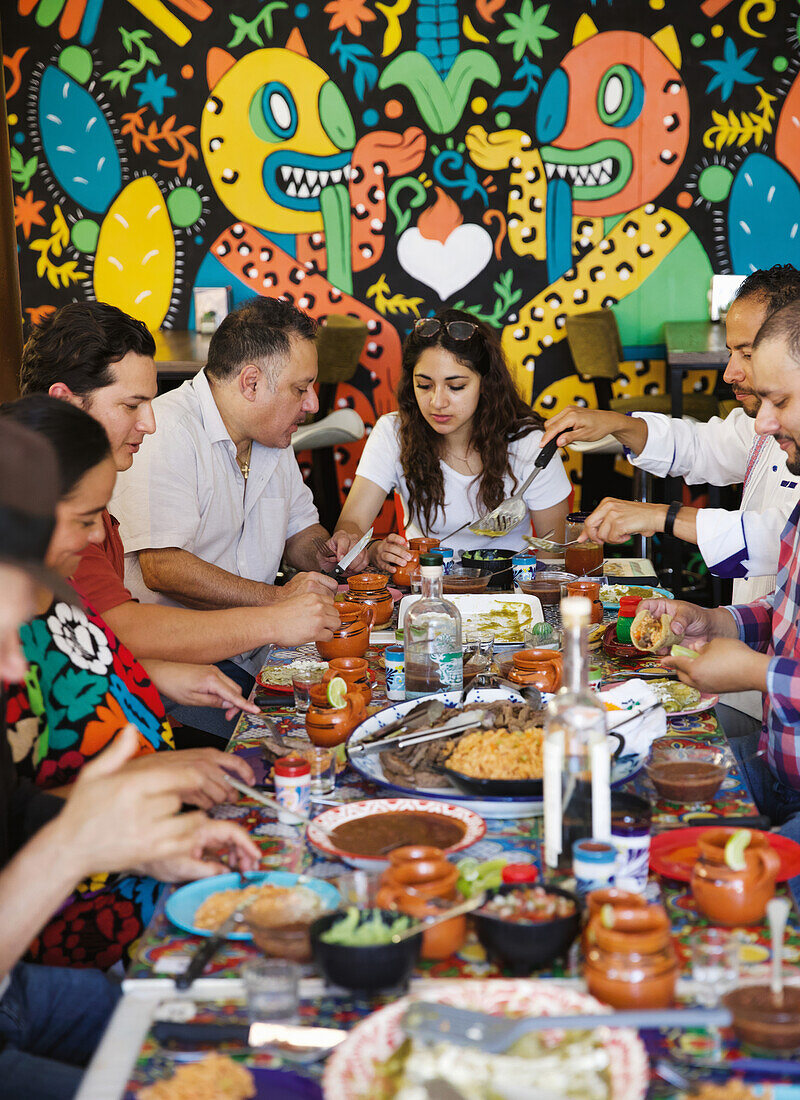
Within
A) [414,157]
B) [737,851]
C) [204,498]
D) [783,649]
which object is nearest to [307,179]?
[414,157]

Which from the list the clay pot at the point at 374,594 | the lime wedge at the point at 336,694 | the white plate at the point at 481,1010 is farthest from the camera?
the clay pot at the point at 374,594

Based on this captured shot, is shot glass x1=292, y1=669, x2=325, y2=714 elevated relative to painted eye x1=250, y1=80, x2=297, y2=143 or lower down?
lower down

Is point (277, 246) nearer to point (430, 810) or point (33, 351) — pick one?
point (33, 351)

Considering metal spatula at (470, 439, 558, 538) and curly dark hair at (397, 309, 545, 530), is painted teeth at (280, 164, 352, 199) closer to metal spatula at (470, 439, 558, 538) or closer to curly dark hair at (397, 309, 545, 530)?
curly dark hair at (397, 309, 545, 530)

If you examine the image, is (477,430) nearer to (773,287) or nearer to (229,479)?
(229,479)

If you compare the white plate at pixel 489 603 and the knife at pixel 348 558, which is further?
the knife at pixel 348 558

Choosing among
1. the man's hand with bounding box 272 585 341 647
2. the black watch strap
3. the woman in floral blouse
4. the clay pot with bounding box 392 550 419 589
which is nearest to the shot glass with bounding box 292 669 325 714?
the man's hand with bounding box 272 585 341 647

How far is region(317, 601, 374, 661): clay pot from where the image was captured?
7.68 feet

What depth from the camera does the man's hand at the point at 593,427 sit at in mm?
3420

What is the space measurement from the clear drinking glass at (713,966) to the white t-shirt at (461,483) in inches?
95.4

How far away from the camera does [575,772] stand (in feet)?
4.39

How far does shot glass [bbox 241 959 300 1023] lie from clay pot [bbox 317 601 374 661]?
49.1 inches

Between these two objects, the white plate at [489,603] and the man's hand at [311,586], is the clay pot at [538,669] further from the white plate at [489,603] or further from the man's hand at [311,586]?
the man's hand at [311,586]

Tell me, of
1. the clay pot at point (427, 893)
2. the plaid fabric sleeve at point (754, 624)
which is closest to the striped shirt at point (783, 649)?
the plaid fabric sleeve at point (754, 624)
